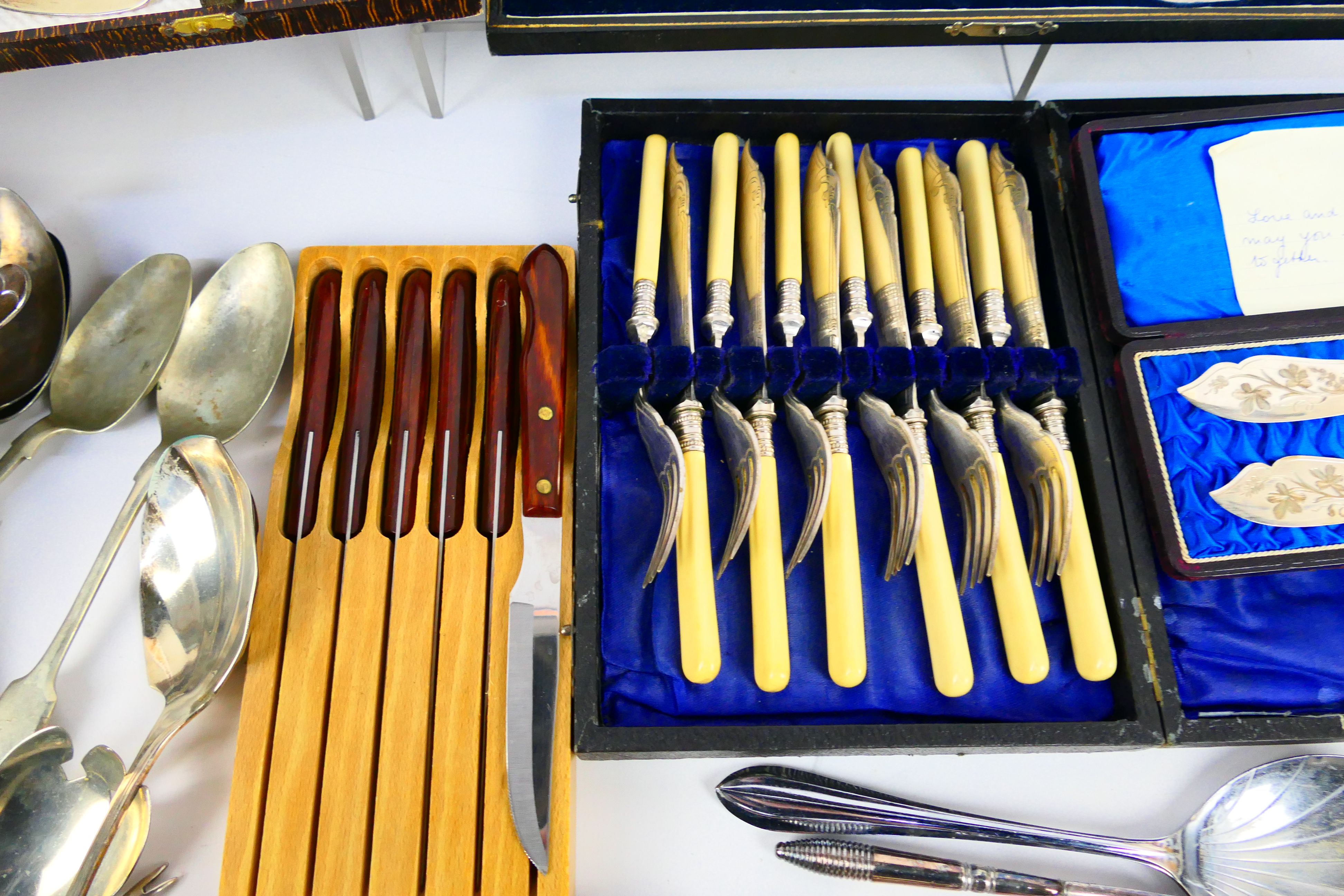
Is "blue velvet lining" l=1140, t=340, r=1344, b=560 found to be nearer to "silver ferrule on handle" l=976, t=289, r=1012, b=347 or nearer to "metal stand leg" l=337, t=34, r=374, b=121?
"silver ferrule on handle" l=976, t=289, r=1012, b=347

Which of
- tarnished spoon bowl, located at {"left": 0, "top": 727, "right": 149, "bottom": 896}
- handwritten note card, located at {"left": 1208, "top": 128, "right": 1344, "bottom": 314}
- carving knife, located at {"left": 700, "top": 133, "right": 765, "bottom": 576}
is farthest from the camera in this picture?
handwritten note card, located at {"left": 1208, "top": 128, "right": 1344, "bottom": 314}

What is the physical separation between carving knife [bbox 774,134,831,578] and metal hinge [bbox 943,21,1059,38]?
0.73 ft

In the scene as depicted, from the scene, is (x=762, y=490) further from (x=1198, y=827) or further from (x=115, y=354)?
(x=115, y=354)

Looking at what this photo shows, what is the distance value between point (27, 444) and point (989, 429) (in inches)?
37.3

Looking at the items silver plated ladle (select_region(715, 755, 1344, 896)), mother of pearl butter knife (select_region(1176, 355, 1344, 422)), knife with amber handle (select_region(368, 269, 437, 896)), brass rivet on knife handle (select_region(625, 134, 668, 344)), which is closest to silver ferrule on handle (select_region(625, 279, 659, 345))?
brass rivet on knife handle (select_region(625, 134, 668, 344))

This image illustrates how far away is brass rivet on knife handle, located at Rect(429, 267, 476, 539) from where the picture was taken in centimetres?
76

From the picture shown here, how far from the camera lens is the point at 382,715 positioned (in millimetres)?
702

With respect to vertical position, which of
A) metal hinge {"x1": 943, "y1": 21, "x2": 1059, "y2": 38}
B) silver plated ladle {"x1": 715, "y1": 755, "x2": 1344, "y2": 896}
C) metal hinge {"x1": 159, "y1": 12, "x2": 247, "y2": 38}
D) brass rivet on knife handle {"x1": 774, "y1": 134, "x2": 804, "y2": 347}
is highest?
metal hinge {"x1": 943, "y1": 21, "x2": 1059, "y2": 38}

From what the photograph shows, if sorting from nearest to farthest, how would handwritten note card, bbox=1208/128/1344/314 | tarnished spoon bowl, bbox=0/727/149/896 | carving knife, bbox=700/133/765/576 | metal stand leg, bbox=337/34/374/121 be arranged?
tarnished spoon bowl, bbox=0/727/149/896
carving knife, bbox=700/133/765/576
handwritten note card, bbox=1208/128/1344/314
metal stand leg, bbox=337/34/374/121

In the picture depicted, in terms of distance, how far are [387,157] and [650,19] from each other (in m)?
0.37

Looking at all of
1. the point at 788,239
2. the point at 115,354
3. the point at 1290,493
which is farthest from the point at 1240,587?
the point at 115,354

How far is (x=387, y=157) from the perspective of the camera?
0.98 metres

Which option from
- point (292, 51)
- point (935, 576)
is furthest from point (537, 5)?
point (935, 576)

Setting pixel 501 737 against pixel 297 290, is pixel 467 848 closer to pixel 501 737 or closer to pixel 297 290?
pixel 501 737
